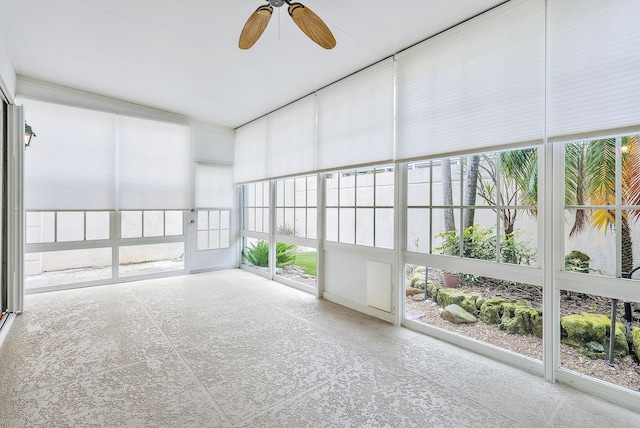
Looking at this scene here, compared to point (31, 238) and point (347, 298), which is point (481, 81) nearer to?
point (347, 298)

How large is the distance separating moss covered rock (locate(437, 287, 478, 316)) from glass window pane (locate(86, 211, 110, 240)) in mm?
5112

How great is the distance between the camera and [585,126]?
6.56 ft

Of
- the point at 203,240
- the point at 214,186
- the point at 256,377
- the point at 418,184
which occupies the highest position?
the point at 214,186

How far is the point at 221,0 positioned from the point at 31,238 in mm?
4389

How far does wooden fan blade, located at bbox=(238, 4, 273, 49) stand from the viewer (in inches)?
79.9

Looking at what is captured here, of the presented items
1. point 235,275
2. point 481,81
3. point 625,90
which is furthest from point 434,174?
point 235,275

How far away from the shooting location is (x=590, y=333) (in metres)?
2.35

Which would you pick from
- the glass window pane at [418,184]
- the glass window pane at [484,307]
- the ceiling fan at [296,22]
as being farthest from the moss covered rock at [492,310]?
the ceiling fan at [296,22]

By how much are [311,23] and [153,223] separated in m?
4.62

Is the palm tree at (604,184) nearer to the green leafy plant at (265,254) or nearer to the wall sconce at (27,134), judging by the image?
the green leafy plant at (265,254)

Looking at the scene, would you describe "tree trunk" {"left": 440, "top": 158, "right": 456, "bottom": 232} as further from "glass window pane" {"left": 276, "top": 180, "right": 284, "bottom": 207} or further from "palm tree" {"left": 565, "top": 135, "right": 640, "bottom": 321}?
"glass window pane" {"left": 276, "top": 180, "right": 284, "bottom": 207}


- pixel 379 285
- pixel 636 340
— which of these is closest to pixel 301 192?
pixel 379 285

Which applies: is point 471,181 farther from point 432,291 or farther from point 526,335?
point 526,335

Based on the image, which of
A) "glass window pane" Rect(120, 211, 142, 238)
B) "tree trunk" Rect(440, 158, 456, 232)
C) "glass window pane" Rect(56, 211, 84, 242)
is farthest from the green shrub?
"glass window pane" Rect(56, 211, 84, 242)
